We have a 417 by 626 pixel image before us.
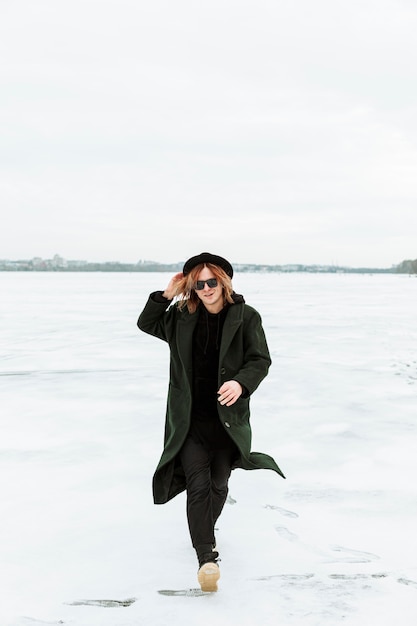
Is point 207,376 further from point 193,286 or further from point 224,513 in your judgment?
point 224,513

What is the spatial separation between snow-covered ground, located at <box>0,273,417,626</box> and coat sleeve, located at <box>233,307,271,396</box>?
905 millimetres

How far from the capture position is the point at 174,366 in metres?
3.03

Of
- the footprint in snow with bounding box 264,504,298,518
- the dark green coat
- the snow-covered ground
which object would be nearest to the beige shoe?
the snow-covered ground

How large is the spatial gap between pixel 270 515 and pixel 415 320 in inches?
582

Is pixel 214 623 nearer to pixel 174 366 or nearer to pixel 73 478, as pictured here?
pixel 174 366

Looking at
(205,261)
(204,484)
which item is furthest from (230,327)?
(204,484)

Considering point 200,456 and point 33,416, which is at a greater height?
point 200,456

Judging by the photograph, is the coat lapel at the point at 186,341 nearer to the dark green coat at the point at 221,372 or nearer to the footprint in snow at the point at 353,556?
the dark green coat at the point at 221,372

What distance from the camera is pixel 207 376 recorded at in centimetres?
296

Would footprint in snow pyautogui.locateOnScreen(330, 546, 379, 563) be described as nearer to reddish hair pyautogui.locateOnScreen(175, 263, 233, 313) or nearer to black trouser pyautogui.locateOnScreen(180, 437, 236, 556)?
black trouser pyautogui.locateOnScreen(180, 437, 236, 556)

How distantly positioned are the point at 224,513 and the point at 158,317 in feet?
4.22

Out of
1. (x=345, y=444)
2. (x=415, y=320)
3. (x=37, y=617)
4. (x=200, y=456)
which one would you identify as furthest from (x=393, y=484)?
(x=415, y=320)

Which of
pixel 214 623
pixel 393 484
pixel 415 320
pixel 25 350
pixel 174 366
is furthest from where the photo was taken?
pixel 415 320

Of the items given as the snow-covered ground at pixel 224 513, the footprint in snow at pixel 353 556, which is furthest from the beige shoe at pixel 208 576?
the footprint in snow at pixel 353 556
